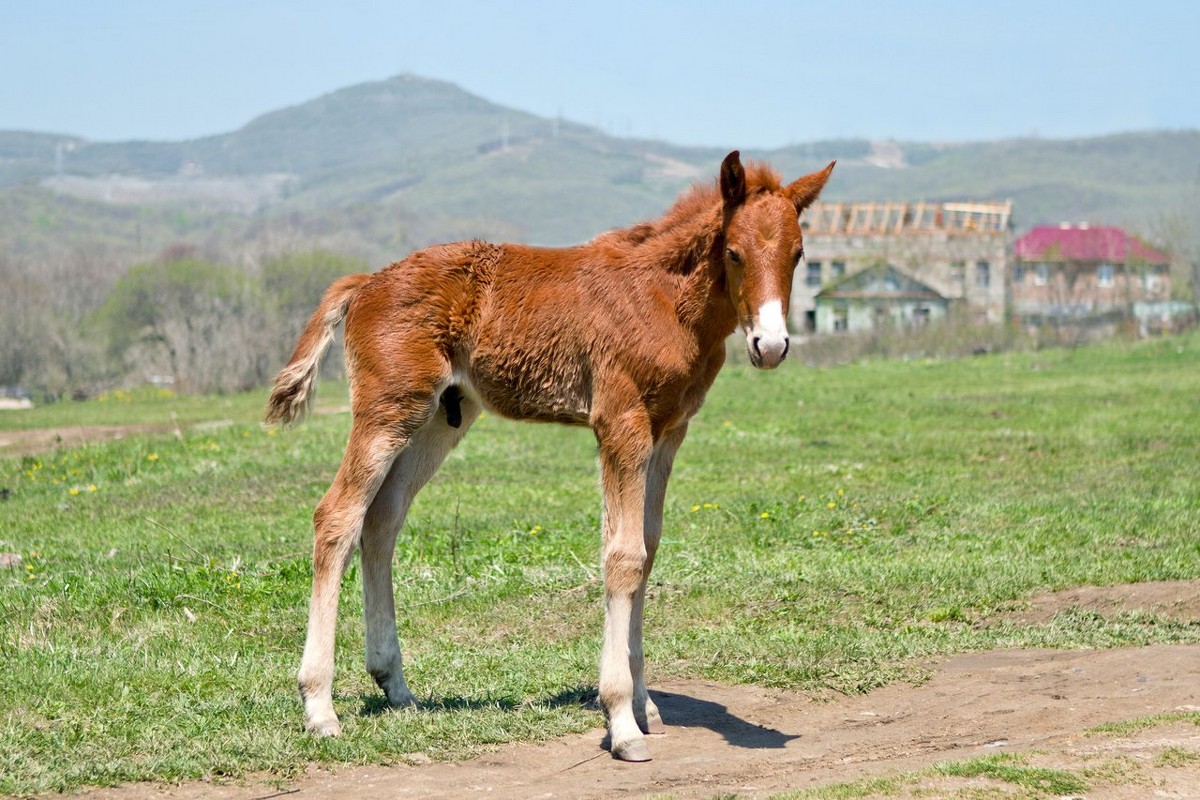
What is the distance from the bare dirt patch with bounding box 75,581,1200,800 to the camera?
5910 millimetres

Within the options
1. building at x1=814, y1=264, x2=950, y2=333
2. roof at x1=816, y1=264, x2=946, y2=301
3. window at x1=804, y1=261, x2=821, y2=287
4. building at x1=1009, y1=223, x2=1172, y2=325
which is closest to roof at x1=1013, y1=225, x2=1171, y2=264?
building at x1=1009, y1=223, x2=1172, y2=325

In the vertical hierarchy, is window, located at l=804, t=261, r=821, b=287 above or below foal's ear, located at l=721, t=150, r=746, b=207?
below

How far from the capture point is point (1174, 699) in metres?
7.09

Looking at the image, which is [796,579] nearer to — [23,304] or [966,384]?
[966,384]

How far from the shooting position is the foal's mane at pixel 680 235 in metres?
7.14

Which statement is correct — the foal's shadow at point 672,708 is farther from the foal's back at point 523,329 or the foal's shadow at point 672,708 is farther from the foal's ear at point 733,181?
the foal's ear at point 733,181

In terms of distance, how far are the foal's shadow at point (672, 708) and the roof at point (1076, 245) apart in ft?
278

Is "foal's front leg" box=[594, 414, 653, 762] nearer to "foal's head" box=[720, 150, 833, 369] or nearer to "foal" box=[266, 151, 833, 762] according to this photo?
"foal" box=[266, 151, 833, 762]

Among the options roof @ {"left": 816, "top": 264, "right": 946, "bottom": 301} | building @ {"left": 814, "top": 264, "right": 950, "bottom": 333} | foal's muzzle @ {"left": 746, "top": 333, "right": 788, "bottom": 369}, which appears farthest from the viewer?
roof @ {"left": 816, "top": 264, "right": 946, "bottom": 301}

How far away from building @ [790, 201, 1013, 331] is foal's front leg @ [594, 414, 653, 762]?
69615 mm

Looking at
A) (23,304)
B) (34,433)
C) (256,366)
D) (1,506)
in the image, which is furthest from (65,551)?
(23,304)

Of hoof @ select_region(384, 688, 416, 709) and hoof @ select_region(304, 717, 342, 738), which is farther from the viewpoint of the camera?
hoof @ select_region(384, 688, 416, 709)

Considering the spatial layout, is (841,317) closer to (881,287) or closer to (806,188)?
(881,287)

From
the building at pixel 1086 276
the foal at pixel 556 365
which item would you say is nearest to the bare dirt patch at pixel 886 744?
the foal at pixel 556 365
